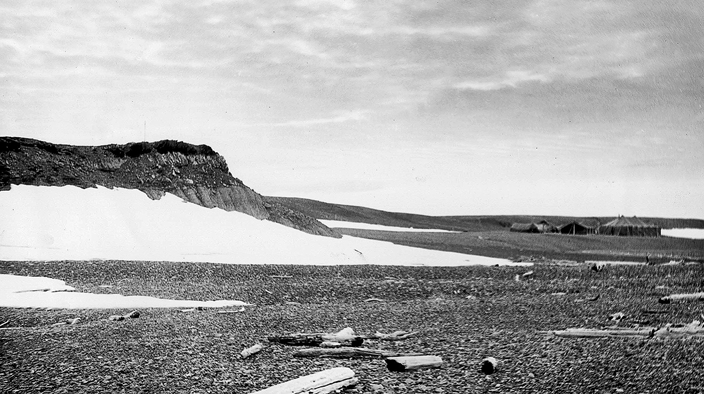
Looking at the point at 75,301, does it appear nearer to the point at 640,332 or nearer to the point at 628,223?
the point at 640,332

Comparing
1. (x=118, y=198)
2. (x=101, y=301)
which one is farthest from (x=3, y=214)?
(x=101, y=301)

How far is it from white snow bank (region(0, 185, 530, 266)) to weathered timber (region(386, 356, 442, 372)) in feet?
46.7

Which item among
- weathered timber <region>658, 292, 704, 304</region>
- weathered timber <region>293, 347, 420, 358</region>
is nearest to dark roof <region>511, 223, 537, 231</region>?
weathered timber <region>658, 292, 704, 304</region>

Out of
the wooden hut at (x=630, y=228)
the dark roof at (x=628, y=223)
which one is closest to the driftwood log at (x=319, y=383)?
the wooden hut at (x=630, y=228)

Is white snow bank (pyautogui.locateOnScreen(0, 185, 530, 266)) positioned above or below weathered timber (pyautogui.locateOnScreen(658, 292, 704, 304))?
above

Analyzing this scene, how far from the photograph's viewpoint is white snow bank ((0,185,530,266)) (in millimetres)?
19391

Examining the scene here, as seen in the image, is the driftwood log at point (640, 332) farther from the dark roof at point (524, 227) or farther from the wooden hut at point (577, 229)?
the dark roof at point (524, 227)

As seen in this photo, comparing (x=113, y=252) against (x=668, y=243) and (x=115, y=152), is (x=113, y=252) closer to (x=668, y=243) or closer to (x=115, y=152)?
(x=115, y=152)

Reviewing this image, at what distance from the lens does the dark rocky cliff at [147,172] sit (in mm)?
23000

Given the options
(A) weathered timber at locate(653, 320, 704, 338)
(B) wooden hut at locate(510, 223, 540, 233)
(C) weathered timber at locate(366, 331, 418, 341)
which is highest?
(B) wooden hut at locate(510, 223, 540, 233)

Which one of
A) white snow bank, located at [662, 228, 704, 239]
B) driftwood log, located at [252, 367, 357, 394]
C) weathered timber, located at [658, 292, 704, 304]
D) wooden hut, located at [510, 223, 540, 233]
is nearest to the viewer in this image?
driftwood log, located at [252, 367, 357, 394]

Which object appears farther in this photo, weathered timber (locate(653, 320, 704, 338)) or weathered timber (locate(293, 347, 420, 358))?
weathered timber (locate(653, 320, 704, 338))

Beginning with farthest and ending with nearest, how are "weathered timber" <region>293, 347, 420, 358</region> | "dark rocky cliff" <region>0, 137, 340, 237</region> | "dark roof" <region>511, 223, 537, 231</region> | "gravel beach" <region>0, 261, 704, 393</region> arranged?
"dark roof" <region>511, 223, 537, 231</region>, "dark rocky cliff" <region>0, 137, 340, 237</region>, "weathered timber" <region>293, 347, 420, 358</region>, "gravel beach" <region>0, 261, 704, 393</region>

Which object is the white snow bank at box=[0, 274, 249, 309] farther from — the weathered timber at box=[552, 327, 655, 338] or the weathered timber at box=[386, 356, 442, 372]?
the weathered timber at box=[552, 327, 655, 338]
